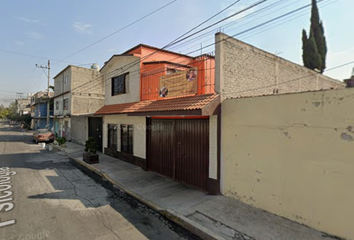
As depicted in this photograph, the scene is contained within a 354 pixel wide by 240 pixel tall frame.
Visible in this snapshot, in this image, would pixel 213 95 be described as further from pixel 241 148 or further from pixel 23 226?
pixel 23 226

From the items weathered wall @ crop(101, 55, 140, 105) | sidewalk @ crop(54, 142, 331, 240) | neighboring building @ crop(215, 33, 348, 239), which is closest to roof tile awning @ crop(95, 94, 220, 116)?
neighboring building @ crop(215, 33, 348, 239)

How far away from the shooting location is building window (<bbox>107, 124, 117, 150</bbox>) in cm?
1288

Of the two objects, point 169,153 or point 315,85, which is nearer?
point 169,153

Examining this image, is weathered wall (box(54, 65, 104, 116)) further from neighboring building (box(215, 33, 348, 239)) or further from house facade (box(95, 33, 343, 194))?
neighboring building (box(215, 33, 348, 239))

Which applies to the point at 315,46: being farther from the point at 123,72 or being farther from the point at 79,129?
the point at 79,129

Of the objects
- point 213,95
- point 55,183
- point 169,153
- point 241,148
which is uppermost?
point 213,95

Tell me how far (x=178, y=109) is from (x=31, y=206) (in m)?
5.41

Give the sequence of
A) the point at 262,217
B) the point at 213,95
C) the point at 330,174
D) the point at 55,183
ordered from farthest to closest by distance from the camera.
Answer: the point at 55,183, the point at 213,95, the point at 262,217, the point at 330,174

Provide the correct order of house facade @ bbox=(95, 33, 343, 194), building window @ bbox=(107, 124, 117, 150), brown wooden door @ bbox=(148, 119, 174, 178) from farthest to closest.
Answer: building window @ bbox=(107, 124, 117, 150) < brown wooden door @ bbox=(148, 119, 174, 178) < house facade @ bbox=(95, 33, 343, 194)

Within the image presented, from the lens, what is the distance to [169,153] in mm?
8391

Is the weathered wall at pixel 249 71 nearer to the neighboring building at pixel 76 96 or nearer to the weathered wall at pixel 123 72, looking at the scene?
the weathered wall at pixel 123 72

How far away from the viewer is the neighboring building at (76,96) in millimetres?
22266

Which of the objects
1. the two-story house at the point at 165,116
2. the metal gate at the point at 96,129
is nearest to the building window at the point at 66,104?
the metal gate at the point at 96,129

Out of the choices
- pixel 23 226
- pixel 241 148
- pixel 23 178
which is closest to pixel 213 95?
pixel 241 148
